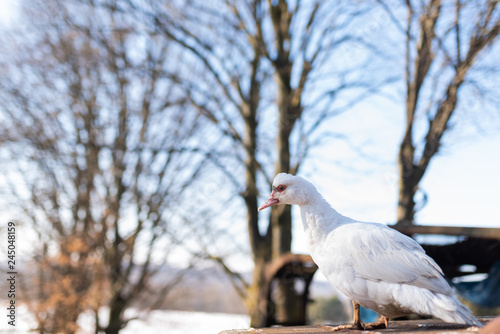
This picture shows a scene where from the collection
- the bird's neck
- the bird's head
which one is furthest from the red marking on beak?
the bird's neck

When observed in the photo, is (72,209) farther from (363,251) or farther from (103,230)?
(363,251)

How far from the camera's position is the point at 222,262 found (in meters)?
13.5

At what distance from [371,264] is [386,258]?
4.5 inches

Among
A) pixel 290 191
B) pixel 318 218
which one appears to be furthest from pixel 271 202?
pixel 318 218

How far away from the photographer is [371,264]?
3533mm

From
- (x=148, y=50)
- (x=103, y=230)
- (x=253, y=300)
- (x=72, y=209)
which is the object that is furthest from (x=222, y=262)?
(x=148, y=50)

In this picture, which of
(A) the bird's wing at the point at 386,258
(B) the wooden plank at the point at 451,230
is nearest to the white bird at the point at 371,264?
(A) the bird's wing at the point at 386,258

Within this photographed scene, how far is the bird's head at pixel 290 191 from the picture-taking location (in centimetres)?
405

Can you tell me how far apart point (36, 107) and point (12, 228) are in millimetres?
3675

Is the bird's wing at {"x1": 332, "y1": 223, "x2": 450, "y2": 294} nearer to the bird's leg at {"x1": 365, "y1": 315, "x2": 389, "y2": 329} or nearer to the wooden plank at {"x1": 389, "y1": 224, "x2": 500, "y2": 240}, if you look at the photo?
the bird's leg at {"x1": 365, "y1": 315, "x2": 389, "y2": 329}

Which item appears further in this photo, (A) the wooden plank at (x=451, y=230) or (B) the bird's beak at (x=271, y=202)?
(A) the wooden plank at (x=451, y=230)

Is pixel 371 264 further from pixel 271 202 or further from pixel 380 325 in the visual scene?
pixel 271 202

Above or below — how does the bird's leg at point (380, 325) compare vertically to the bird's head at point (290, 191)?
below

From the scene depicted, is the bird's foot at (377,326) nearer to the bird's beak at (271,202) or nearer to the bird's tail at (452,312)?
the bird's tail at (452,312)
